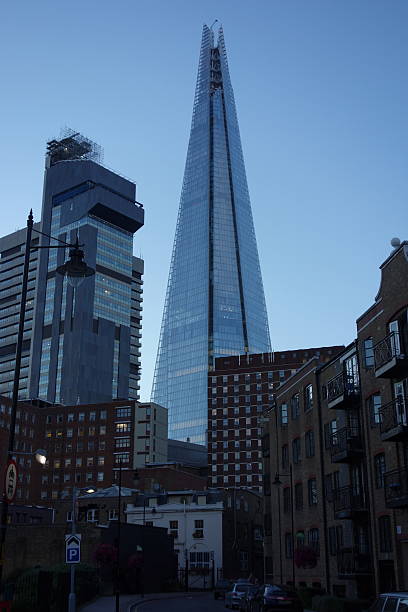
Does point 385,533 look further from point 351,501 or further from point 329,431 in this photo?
point 329,431

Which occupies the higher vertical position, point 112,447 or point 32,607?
point 112,447

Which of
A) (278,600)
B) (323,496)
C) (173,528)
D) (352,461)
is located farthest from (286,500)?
(173,528)

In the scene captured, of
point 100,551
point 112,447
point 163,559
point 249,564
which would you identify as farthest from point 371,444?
point 112,447

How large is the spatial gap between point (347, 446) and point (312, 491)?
34.9 ft

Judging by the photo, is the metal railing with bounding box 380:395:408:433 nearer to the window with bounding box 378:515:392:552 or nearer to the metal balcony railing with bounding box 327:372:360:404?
the window with bounding box 378:515:392:552

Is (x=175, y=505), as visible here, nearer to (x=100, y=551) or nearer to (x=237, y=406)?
(x=100, y=551)

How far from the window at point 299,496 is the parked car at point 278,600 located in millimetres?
16788

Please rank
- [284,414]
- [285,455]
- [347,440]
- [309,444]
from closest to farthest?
[347,440]
[309,444]
[285,455]
[284,414]

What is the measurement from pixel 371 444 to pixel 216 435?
412 feet

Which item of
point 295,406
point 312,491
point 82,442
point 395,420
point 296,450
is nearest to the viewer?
point 395,420

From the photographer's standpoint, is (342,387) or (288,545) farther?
(288,545)

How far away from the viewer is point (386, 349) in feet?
121

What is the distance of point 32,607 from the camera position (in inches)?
1325

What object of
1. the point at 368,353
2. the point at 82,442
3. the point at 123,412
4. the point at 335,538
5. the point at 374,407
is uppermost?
the point at 123,412
